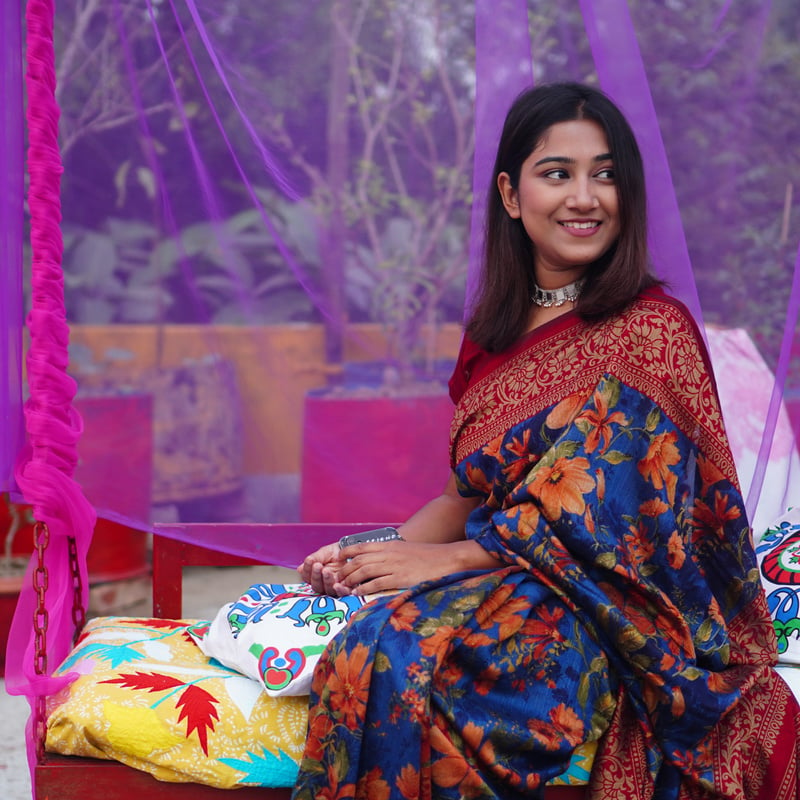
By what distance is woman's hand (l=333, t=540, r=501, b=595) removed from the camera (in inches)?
86.1

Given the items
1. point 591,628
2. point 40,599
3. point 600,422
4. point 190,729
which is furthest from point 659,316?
point 40,599

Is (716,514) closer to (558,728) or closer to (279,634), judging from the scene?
(558,728)

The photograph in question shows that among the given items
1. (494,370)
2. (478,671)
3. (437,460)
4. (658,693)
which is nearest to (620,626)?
(658,693)

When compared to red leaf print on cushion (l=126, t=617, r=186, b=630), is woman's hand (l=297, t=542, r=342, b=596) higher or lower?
higher

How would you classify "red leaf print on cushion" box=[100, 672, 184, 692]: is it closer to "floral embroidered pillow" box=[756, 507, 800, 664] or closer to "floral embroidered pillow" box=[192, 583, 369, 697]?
"floral embroidered pillow" box=[192, 583, 369, 697]

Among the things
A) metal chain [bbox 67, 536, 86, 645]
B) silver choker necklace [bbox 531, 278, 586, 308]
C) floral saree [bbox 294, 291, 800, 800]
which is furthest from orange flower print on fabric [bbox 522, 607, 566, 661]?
metal chain [bbox 67, 536, 86, 645]

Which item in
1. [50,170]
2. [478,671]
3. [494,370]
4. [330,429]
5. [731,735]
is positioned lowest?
[731,735]

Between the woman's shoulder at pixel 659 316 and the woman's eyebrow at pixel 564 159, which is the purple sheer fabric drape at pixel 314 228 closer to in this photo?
the woman's eyebrow at pixel 564 159

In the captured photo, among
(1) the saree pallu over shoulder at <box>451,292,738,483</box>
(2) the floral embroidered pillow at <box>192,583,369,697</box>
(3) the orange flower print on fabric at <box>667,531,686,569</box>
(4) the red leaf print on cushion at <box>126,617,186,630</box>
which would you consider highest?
(1) the saree pallu over shoulder at <box>451,292,738,483</box>

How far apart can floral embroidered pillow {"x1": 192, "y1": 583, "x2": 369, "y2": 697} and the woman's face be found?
843mm

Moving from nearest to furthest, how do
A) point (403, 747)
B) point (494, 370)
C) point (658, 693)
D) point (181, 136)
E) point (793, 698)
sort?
1. point (403, 747)
2. point (658, 693)
3. point (793, 698)
4. point (494, 370)
5. point (181, 136)

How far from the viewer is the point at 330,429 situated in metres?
2.86

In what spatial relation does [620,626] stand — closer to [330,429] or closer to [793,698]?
→ [793,698]

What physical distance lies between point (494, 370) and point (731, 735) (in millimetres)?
856
